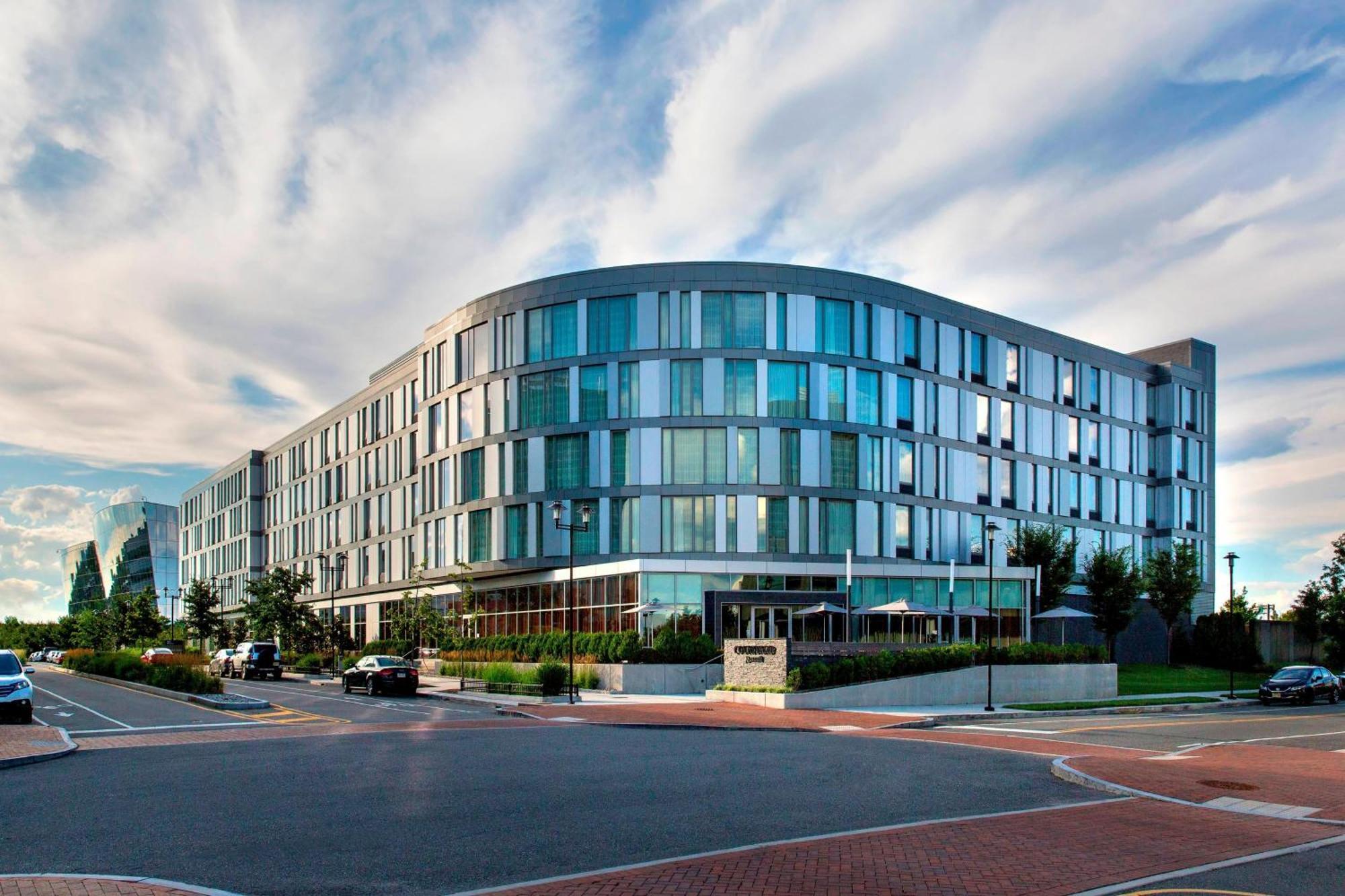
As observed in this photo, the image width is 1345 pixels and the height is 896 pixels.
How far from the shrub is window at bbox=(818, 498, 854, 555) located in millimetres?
22009

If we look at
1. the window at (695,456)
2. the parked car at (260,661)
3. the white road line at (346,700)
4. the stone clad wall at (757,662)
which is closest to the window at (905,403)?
the window at (695,456)

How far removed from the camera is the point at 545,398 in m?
59.3

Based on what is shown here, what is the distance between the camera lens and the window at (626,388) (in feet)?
188

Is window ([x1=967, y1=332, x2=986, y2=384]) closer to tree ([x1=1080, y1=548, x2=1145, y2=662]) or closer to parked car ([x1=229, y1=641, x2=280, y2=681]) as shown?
tree ([x1=1080, y1=548, x2=1145, y2=662])

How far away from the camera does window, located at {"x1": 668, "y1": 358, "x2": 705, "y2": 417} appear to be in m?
56.6

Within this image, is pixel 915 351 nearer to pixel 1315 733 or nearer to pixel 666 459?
pixel 666 459

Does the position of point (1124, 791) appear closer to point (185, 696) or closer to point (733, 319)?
point (185, 696)

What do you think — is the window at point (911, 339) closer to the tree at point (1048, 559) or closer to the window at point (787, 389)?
the window at point (787, 389)

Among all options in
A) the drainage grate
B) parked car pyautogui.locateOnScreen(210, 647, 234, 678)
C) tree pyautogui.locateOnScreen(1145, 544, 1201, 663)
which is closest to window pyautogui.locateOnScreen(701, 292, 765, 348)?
tree pyautogui.locateOnScreen(1145, 544, 1201, 663)

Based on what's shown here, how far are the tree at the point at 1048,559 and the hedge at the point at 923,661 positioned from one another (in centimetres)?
2051

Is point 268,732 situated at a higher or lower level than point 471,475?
lower

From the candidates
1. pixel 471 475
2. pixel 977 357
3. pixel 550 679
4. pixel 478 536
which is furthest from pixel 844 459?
pixel 550 679

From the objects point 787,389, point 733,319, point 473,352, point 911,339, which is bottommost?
point 787,389

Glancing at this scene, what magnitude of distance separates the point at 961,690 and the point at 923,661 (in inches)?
68.9
